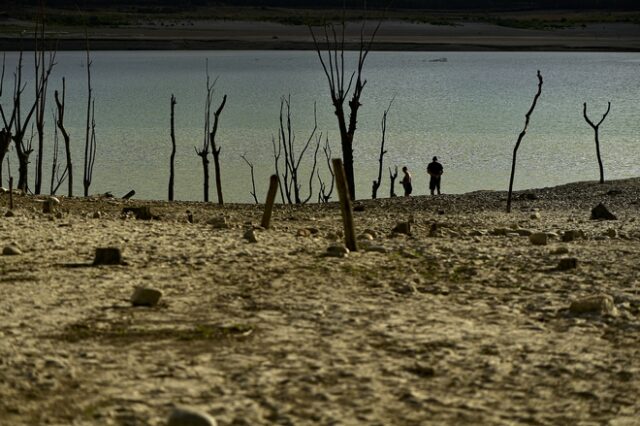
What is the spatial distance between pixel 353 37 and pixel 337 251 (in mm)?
60045

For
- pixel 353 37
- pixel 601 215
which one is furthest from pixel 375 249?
pixel 353 37

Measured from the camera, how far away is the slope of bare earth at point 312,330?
5.57 metres

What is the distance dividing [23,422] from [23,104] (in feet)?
114

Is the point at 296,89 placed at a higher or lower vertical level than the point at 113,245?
higher

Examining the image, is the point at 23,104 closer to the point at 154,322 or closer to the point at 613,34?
the point at 154,322

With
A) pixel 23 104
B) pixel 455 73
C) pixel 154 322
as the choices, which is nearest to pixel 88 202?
pixel 154 322

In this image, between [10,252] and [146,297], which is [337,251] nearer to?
[146,297]

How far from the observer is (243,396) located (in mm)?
5605

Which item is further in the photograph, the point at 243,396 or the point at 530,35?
the point at 530,35

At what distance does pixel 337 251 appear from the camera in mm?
8859

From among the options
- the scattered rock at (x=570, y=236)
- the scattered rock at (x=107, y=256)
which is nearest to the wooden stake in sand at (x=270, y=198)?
the scattered rock at (x=107, y=256)

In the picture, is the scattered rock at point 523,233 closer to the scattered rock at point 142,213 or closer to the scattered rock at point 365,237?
the scattered rock at point 365,237

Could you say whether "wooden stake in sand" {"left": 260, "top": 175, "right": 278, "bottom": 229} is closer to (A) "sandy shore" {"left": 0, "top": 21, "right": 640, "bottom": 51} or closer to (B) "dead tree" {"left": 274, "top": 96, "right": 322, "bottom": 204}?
(B) "dead tree" {"left": 274, "top": 96, "right": 322, "bottom": 204}

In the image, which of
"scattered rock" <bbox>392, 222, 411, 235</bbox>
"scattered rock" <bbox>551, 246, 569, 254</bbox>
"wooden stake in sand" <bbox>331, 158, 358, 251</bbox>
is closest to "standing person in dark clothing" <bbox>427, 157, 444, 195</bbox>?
"scattered rock" <bbox>392, 222, 411, 235</bbox>
